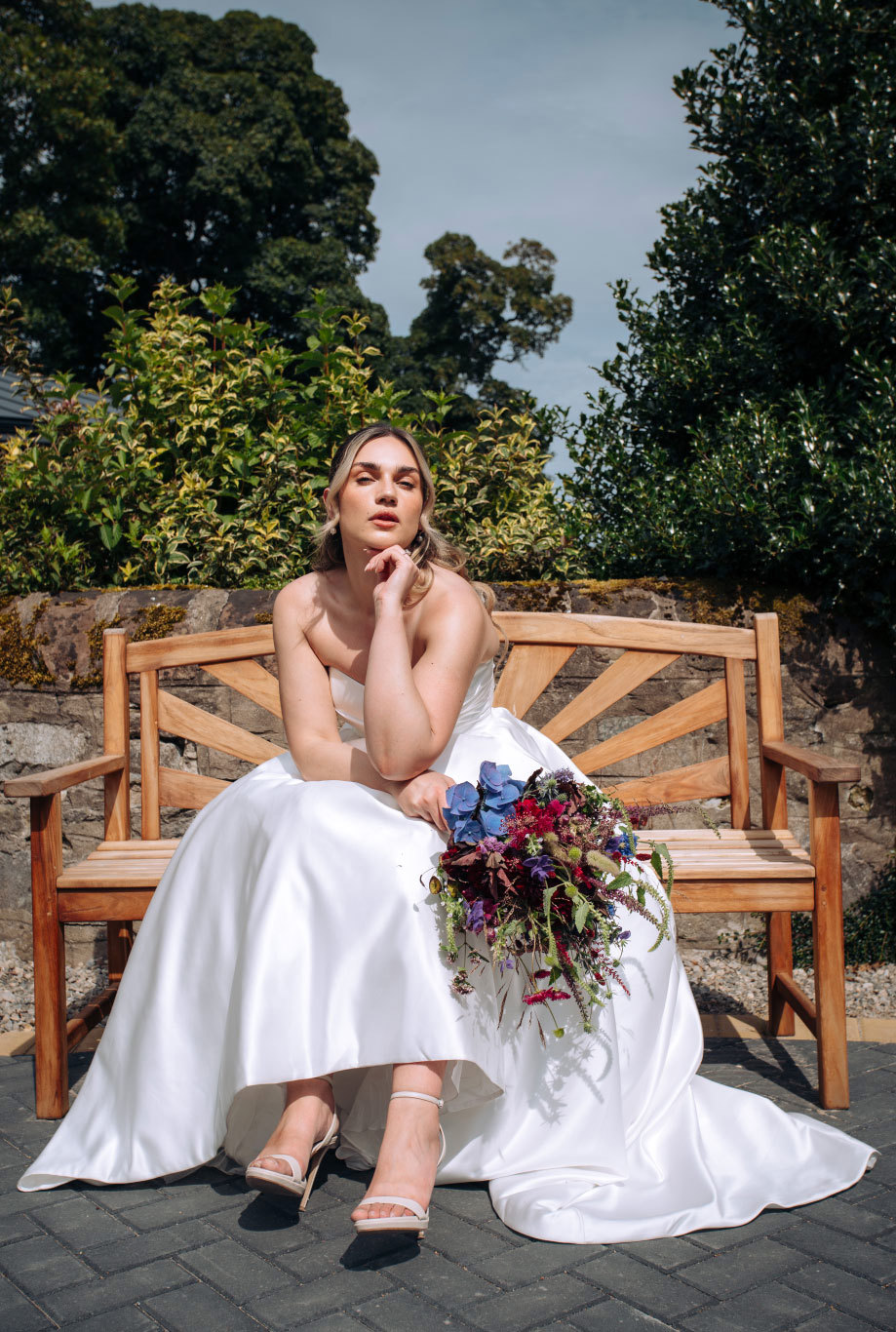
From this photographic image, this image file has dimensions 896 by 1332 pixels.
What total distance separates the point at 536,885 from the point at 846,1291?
937mm

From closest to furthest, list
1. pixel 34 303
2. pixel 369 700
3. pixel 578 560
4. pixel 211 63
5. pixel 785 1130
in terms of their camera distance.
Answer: pixel 785 1130 → pixel 369 700 → pixel 578 560 → pixel 34 303 → pixel 211 63

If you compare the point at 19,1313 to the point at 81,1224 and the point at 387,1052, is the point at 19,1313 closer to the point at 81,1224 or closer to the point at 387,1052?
the point at 81,1224

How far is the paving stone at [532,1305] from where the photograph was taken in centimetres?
185

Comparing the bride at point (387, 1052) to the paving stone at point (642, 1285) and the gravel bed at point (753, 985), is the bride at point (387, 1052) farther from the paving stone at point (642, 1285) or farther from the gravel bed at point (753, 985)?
the gravel bed at point (753, 985)

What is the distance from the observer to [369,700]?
8.63 feet

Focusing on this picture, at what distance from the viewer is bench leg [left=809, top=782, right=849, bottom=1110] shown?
2.79 meters

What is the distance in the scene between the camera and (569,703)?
380cm

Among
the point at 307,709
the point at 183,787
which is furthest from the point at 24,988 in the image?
the point at 307,709

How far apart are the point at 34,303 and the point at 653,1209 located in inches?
899

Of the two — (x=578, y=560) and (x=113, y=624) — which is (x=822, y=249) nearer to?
(x=578, y=560)

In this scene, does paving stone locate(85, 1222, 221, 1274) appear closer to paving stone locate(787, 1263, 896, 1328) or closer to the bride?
the bride

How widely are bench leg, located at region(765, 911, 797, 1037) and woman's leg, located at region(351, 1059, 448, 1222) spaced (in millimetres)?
1526

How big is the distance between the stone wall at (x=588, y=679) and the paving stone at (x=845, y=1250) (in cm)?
203

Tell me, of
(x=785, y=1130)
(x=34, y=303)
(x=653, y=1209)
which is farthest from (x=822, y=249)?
(x=34, y=303)
